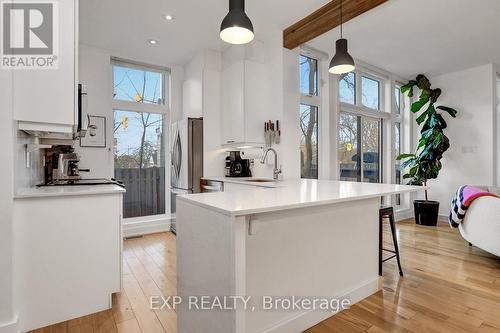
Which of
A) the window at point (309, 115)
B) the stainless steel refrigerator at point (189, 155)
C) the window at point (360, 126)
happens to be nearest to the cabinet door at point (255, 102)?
the window at point (309, 115)

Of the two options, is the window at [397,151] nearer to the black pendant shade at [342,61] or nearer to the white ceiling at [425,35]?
the white ceiling at [425,35]

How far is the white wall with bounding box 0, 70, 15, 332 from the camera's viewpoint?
168 centimetres

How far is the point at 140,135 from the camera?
4559 millimetres

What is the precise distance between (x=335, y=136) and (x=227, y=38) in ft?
9.36

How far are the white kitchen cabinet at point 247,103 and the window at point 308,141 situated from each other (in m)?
0.79

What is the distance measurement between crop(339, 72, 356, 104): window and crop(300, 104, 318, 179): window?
69cm

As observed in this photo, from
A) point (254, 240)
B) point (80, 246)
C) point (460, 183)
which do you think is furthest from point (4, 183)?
point (460, 183)

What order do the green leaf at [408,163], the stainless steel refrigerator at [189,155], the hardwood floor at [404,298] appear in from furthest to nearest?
the green leaf at [408,163] → the stainless steel refrigerator at [189,155] → the hardwood floor at [404,298]

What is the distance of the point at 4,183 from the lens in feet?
5.56

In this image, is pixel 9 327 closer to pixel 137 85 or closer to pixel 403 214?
pixel 137 85

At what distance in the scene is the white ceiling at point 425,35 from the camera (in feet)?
10.5

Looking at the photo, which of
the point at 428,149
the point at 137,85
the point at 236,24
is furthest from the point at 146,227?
the point at 428,149

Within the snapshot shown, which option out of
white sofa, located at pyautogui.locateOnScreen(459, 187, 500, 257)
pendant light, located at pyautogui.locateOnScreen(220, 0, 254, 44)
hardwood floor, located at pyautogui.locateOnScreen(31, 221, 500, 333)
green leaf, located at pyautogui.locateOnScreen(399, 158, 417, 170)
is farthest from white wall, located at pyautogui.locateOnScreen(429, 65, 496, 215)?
pendant light, located at pyautogui.locateOnScreen(220, 0, 254, 44)

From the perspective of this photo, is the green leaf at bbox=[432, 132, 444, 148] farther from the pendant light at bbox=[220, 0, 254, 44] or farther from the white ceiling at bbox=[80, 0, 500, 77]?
the pendant light at bbox=[220, 0, 254, 44]
